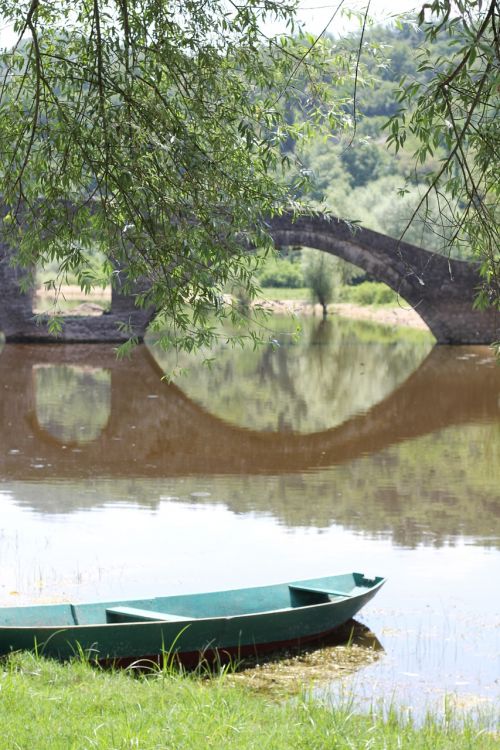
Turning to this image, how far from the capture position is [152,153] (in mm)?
5445

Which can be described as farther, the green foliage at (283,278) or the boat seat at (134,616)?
the green foliage at (283,278)

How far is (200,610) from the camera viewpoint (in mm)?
5980

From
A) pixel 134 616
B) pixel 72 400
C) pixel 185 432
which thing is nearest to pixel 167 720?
pixel 134 616

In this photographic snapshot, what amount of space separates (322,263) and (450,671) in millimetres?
31198

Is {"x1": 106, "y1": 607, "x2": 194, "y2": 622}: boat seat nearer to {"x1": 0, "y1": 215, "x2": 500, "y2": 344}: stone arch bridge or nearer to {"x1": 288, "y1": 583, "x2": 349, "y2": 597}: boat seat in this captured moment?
{"x1": 288, "y1": 583, "x2": 349, "y2": 597}: boat seat

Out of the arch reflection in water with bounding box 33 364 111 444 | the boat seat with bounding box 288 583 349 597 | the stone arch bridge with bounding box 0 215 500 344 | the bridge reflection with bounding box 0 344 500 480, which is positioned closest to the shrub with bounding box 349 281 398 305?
the stone arch bridge with bounding box 0 215 500 344

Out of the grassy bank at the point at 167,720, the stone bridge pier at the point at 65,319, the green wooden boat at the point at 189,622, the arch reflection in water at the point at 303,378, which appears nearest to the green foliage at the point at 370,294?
the arch reflection in water at the point at 303,378

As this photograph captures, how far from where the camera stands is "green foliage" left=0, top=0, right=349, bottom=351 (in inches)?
215

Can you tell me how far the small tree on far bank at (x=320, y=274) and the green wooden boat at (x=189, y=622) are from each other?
101ft

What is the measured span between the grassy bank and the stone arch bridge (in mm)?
20071

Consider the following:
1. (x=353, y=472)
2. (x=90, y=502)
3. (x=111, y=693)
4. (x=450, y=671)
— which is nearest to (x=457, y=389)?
(x=353, y=472)

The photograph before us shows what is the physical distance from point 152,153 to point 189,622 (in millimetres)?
2335

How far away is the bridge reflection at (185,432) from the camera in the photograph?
11859 mm

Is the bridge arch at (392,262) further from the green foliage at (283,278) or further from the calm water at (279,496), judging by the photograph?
the green foliage at (283,278)
